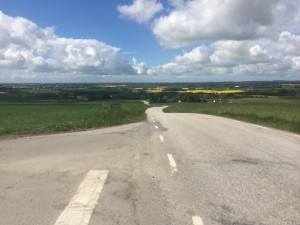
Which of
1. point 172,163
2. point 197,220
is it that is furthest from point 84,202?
point 172,163

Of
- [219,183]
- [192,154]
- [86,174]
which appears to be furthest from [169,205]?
[192,154]

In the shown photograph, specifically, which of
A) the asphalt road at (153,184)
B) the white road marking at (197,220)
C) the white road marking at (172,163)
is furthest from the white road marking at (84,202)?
the white road marking at (172,163)

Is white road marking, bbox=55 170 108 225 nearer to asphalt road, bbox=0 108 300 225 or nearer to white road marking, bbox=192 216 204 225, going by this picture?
asphalt road, bbox=0 108 300 225

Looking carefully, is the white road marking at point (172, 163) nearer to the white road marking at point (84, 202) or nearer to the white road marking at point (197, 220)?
the white road marking at point (84, 202)

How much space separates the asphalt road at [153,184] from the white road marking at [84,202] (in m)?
0.02

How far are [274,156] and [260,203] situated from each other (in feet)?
16.8

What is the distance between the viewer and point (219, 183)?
7.89 m

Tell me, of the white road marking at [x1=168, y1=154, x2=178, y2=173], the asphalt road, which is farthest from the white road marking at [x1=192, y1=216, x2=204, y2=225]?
the white road marking at [x1=168, y1=154, x2=178, y2=173]

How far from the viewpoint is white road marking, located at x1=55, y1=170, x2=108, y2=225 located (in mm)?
5656

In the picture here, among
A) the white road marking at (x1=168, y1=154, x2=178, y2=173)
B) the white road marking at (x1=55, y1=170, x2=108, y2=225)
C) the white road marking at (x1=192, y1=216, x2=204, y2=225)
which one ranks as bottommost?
the white road marking at (x1=168, y1=154, x2=178, y2=173)

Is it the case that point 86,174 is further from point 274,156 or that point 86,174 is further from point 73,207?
point 274,156

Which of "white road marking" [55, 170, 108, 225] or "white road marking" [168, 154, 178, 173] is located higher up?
"white road marking" [55, 170, 108, 225]

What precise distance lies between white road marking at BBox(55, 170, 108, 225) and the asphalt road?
0.02 metres

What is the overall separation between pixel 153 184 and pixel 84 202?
1.70 meters
